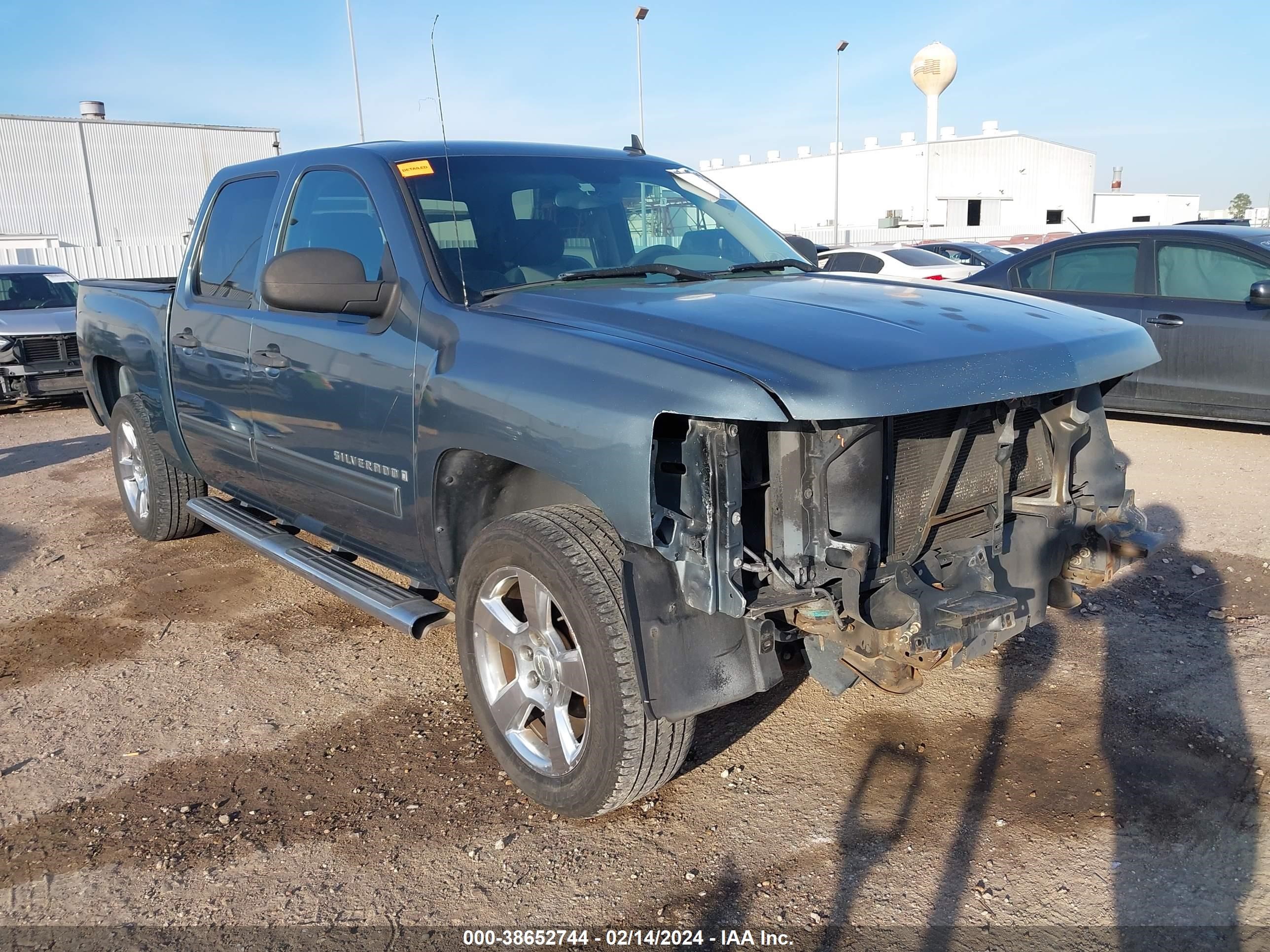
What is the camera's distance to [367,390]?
3.39m

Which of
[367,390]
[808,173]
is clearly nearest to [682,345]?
[367,390]

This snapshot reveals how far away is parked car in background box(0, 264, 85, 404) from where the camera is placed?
10539 millimetres

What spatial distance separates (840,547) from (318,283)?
1.85m

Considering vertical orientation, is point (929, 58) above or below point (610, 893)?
above

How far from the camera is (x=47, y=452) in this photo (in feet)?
29.7

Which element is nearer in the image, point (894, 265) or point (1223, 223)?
point (1223, 223)

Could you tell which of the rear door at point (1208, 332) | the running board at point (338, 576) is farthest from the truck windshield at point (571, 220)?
the rear door at point (1208, 332)

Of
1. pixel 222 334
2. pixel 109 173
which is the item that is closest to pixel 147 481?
pixel 222 334

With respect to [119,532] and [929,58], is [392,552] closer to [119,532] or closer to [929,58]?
[119,532]

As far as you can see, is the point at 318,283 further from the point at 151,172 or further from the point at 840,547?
the point at 151,172

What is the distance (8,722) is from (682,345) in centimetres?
307

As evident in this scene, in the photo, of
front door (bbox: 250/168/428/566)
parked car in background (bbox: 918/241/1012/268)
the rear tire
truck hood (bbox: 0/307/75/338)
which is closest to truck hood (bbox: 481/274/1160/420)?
front door (bbox: 250/168/428/566)

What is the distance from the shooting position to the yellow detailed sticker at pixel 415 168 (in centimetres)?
354

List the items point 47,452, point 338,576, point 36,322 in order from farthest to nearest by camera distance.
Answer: point 36,322, point 47,452, point 338,576
